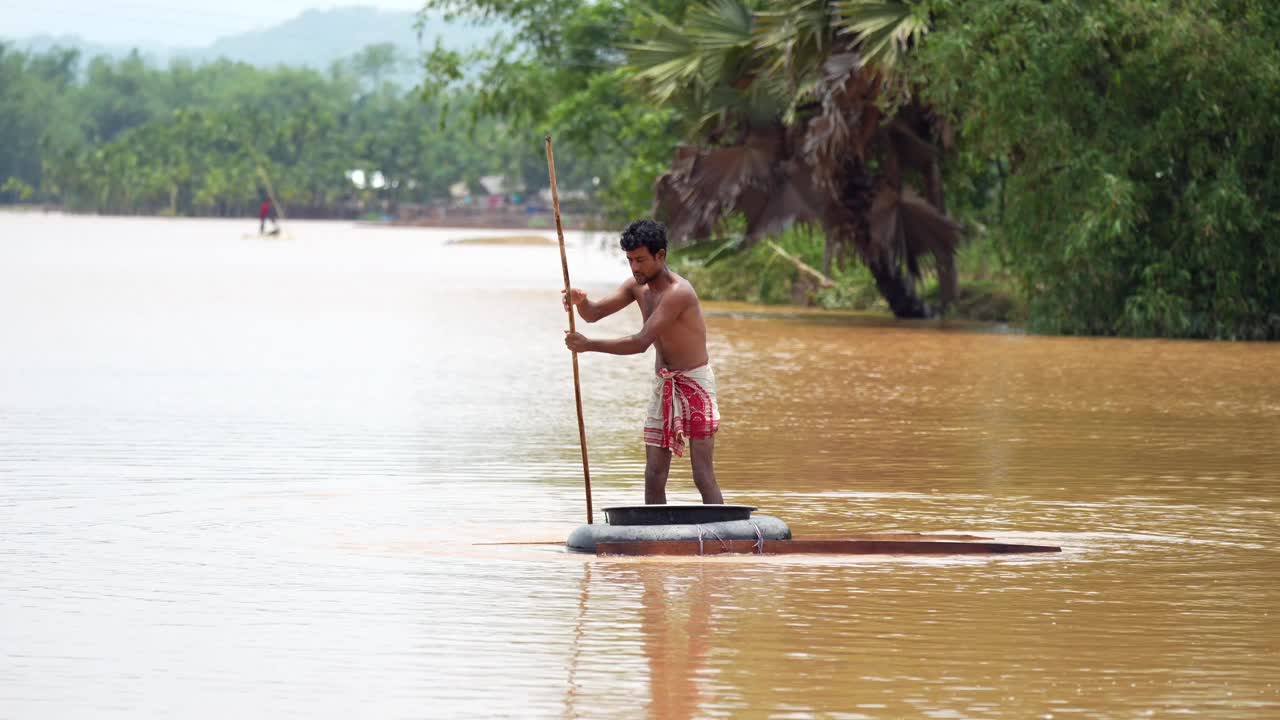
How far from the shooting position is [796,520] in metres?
10.4

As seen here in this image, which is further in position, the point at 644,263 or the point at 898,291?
the point at 898,291

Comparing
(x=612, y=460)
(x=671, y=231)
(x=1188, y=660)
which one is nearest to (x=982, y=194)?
(x=671, y=231)

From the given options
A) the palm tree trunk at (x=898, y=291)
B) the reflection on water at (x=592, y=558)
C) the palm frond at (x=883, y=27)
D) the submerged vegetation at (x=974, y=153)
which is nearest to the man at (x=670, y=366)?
the reflection on water at (x=592, y=558)

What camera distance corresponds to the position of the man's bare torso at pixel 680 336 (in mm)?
9469

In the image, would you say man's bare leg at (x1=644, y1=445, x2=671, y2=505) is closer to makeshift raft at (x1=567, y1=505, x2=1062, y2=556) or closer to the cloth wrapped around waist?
the cloth wrapped around waist

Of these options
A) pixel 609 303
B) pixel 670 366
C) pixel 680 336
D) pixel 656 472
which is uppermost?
pixel 609 303

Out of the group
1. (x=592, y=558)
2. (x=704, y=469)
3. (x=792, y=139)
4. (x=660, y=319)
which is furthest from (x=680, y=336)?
(x=792, y=139)

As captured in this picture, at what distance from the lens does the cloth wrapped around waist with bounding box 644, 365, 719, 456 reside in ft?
31.2

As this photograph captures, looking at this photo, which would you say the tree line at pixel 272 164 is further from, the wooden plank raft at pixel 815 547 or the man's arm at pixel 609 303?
the wooden plank raft at pixel 815 547

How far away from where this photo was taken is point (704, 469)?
9578 millimetres

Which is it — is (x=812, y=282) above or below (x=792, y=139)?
below

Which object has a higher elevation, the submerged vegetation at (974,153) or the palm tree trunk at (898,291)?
the submerged vegetation at (974,153)

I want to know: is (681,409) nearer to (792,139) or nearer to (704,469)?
(704,469)

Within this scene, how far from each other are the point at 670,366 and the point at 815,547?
3.53 feet
